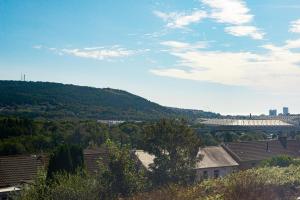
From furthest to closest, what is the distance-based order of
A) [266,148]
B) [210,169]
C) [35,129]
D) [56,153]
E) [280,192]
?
[35,129] → [266,148] → [210,169] → [56,153] → [280,192]

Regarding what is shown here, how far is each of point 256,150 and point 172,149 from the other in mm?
27794

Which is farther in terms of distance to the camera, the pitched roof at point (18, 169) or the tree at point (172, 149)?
the pitched roof at point (18, 169)

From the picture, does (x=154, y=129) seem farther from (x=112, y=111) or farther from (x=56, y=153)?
(x=112, y=111)

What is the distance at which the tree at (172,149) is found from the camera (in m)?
25.0

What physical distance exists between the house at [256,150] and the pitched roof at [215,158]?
3.84 feet

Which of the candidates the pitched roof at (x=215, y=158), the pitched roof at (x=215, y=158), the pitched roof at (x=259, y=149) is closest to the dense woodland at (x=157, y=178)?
the pitched roof at (x=215, y=158)

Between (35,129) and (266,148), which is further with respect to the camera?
(35,129)

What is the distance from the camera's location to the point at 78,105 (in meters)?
164

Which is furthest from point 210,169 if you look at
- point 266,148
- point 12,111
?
point 12,111

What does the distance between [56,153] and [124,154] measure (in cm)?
745

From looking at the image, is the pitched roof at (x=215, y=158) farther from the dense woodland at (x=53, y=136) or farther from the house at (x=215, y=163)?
the dense woodland at (x=53, y=136)

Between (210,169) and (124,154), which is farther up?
(124,154)

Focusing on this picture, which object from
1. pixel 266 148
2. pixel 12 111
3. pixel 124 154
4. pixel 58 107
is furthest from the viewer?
pixel 58 107

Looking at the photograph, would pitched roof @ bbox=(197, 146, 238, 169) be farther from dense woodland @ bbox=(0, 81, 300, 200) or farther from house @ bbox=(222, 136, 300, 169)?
dense woodland @ bbox=(0, 81, 300, 200)
